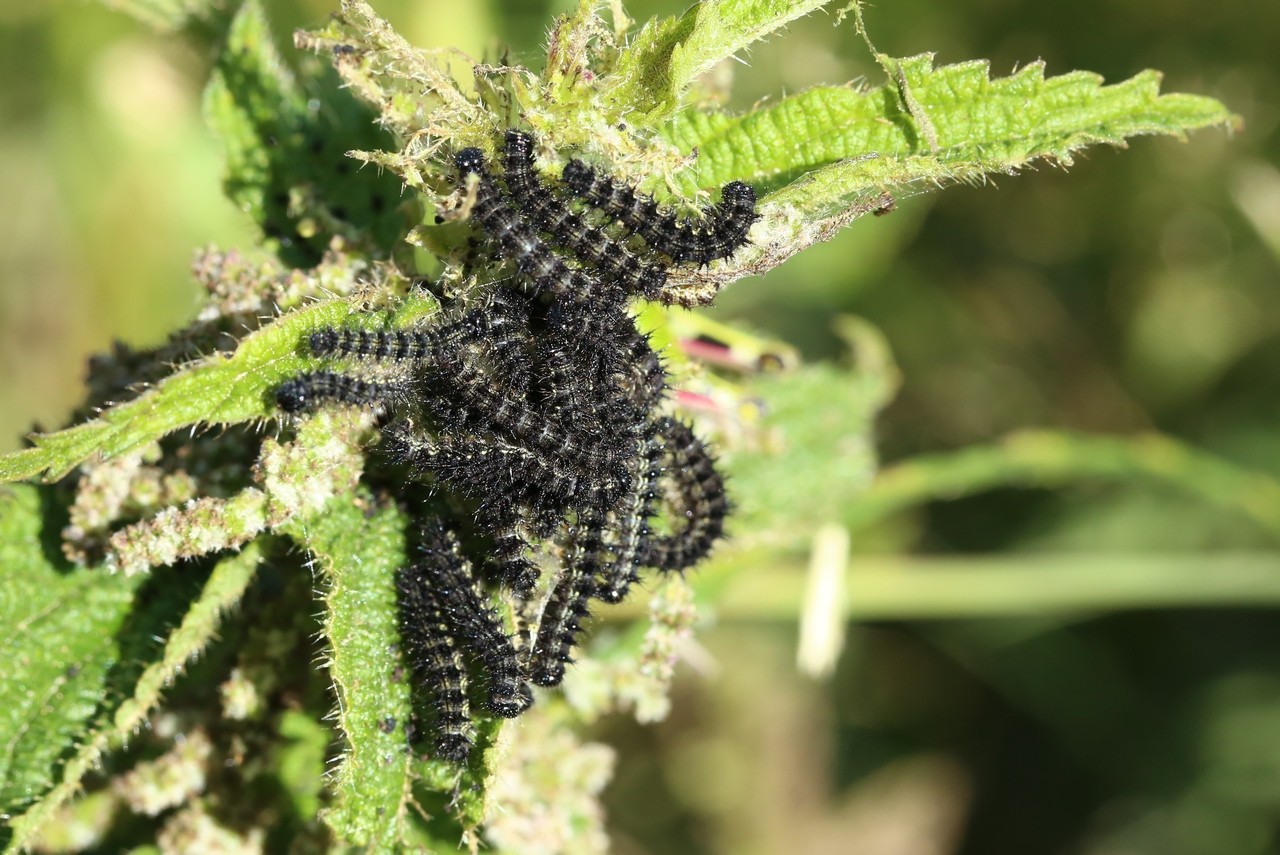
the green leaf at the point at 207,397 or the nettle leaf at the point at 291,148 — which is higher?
the nettle leaf at the point at 291,148

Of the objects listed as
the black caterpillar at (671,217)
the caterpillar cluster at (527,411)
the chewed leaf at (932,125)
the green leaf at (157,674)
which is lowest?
the green leaf at (157,674)

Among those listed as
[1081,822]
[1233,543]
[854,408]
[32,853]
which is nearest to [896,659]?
[1081,822]

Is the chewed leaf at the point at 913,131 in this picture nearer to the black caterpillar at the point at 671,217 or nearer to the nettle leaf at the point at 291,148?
the black caterpillar at the point at 671,217

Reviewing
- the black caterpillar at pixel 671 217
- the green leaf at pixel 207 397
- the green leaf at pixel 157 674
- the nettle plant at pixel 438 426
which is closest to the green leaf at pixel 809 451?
the nettle plant at pixel 438 426

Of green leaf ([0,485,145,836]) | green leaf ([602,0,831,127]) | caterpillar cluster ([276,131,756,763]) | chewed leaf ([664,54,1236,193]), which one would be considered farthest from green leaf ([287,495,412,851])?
chewed leaf ([664,54,1236,193])

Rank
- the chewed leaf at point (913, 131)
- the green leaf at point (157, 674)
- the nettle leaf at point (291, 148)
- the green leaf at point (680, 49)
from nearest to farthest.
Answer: the green leaf at point (680, 49), the chewed leaf at point (913, 131), the green leaf at point (157, 674), the nettle leaf at point (291, 148)

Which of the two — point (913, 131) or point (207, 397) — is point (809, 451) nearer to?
point (913, 131)
